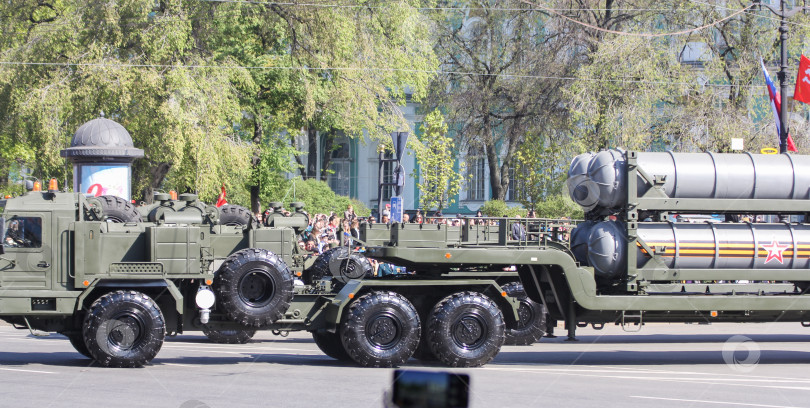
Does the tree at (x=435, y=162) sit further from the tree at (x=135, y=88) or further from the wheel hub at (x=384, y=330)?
the wheel hub at (x=384, y=330)

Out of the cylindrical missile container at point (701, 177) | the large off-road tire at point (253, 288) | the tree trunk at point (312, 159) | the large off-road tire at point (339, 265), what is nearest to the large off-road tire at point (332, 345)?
the large off-road tire at point (253, 288)

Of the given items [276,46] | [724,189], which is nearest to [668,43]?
[276,46]

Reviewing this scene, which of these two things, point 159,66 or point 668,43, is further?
point 668,43

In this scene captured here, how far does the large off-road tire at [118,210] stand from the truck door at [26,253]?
171 inches

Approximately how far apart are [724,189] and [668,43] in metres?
22.4

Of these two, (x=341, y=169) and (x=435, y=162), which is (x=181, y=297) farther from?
(x=341, y=169)

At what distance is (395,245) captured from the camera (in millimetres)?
12867

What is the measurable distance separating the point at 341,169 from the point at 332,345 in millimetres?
48226

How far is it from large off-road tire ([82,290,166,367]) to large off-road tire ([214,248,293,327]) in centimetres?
92

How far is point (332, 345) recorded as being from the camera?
44.9 ft

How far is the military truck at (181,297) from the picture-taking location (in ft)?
40.2

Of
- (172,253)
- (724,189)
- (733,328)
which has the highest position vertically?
(724,189)

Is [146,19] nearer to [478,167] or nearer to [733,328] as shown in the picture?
[733,328]

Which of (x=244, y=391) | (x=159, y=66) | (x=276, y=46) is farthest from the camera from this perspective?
(x=276, y=46)
